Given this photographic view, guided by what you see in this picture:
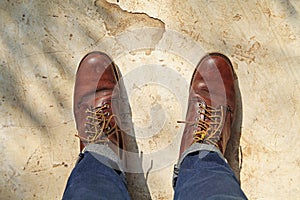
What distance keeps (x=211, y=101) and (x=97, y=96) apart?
1.34 feet

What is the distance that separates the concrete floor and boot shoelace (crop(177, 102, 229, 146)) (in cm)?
8

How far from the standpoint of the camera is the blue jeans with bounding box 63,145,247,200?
118 cm

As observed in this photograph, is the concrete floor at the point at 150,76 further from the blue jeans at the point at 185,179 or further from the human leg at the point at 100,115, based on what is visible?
the blue jeans at the point at 185,179

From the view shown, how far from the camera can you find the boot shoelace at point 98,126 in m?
1.43

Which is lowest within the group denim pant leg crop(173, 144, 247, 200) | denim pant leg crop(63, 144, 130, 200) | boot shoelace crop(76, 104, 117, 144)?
denim pant leg crop(173, 144, 247, 200)

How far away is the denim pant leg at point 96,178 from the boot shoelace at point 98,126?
51 millimetres

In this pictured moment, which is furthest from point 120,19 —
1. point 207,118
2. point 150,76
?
point 207,118

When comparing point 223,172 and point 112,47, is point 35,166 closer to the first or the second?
point 112,47

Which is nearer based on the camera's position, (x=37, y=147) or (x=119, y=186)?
(x=119, y=186)

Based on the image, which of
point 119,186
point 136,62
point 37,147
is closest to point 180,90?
point 136,62

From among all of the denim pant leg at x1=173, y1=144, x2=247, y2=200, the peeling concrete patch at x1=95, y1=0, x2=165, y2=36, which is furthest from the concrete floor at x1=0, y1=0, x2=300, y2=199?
the denim pant leg at x1=173, y1=144, x2=247, y2=200

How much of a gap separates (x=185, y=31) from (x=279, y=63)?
353 mm

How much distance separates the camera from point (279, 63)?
149 centimetres

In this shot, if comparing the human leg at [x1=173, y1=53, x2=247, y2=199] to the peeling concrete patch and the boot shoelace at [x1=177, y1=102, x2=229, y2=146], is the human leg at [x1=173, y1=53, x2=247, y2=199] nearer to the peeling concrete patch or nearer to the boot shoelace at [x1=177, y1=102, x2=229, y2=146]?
the boot shoelace at [x1=177, y1=102, x2=229, y2=146]
